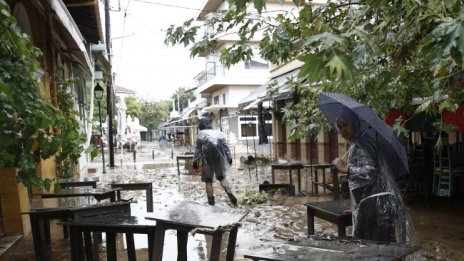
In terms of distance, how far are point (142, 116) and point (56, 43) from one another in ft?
194

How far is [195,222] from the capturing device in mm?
3791

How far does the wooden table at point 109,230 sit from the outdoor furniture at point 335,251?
162 cm

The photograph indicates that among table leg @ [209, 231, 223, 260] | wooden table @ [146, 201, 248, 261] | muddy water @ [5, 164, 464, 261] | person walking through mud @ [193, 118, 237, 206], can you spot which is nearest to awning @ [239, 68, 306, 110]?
person walking through mud @ [193, 118, 237, 206]

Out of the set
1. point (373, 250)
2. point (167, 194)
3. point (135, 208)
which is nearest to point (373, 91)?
point (373, 250)

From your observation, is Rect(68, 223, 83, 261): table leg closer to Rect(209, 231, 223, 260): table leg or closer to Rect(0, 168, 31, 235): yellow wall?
Rect(209, 231, 223, 260): table leg

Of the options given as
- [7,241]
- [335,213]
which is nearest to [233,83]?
[7,241]

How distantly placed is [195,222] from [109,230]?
2.99 feet

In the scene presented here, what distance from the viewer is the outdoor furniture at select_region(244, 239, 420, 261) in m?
2.59

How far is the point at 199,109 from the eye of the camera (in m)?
39.9

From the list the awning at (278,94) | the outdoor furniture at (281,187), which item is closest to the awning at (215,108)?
the awning at (278,94)

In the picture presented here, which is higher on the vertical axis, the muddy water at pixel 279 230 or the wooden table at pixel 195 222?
the wooden table at pixel 195 222

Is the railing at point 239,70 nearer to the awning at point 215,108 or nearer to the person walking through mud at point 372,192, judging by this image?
the awning at point 215,108

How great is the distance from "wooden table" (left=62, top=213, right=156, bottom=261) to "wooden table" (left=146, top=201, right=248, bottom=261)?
0.11 meters

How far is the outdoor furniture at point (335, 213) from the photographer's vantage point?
4.26 meters
